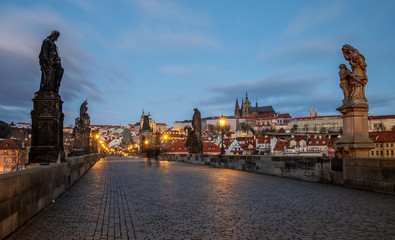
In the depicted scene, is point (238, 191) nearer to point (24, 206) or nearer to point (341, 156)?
point (341, 156)

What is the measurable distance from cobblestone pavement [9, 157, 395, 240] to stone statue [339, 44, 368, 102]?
3.26 m

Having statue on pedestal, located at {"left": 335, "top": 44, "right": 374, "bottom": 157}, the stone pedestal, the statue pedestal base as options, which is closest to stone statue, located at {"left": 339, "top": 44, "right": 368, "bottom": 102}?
statue on pedestal, located at {"left": 335, "top": 44, "right": 374, "bottom": 157}

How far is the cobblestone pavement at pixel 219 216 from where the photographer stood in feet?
16.5

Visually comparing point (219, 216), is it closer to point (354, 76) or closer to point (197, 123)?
point (354, 76)

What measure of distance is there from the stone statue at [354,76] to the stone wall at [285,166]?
2.23 m

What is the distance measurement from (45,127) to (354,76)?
9.35 meters

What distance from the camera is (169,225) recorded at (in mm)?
5605

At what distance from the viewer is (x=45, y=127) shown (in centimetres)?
964

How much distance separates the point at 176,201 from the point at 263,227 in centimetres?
313

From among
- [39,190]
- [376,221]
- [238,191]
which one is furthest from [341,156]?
[39,190]

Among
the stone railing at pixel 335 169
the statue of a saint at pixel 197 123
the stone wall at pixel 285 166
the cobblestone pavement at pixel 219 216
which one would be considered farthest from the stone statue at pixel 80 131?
the cobblestone pavement at pixel 219 216

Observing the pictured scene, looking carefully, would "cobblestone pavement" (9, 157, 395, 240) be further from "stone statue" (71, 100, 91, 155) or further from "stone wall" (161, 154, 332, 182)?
"stone statue" (71, 100, 91, 155)

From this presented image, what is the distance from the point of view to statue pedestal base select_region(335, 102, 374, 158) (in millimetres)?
10445

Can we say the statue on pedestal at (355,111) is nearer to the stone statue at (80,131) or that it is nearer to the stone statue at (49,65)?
the stone statue at (49,65)
